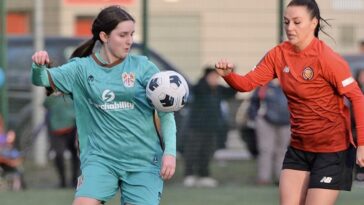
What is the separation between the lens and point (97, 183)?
6641 mm

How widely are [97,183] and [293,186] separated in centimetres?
127

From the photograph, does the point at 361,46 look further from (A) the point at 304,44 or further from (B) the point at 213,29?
(A) the point at 304,44

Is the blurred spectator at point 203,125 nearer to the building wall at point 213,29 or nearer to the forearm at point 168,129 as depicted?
the building wall at point 213,29

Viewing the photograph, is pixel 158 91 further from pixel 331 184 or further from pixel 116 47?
pixel 331 184

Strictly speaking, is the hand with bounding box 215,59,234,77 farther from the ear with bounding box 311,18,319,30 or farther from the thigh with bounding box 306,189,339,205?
the thigh with bounding box 306,189,339,205

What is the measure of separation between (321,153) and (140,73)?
1.28 m

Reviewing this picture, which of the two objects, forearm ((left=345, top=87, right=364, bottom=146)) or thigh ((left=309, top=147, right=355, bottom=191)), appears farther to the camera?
thigh ((left=309, top=147, right=355, bottom=191))

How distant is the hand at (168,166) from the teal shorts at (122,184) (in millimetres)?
158

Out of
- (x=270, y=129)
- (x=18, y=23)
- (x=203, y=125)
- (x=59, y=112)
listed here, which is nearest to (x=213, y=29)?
(x=203, y=125)

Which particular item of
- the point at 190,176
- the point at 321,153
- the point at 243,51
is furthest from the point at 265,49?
the point at 321,153

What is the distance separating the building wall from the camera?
14.0 m

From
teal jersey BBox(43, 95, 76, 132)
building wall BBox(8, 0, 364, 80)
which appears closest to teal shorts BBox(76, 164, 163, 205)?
teal jersey BBox(43, 95, 76, 132)

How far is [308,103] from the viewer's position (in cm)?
697

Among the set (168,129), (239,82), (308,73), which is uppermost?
(308,73)
